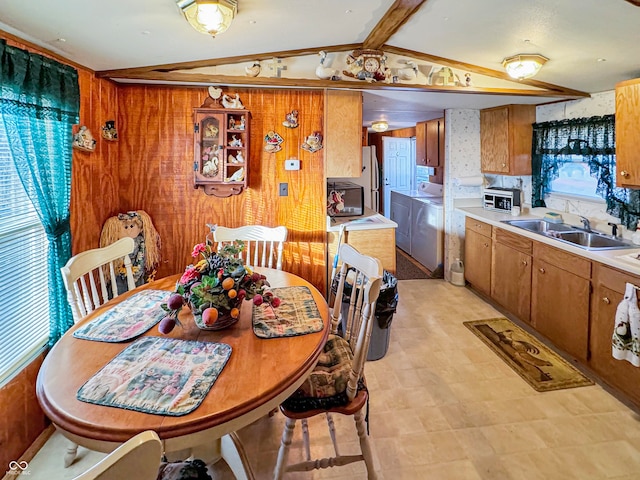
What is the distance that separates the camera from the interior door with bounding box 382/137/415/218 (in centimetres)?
752

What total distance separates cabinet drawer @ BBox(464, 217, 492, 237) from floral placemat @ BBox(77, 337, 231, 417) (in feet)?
10.4

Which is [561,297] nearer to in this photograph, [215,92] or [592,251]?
[592,251]

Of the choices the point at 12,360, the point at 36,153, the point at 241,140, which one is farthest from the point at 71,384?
the point at 241,140

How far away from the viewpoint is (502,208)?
4.25 meters

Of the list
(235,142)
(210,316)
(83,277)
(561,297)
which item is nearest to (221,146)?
(235,142)

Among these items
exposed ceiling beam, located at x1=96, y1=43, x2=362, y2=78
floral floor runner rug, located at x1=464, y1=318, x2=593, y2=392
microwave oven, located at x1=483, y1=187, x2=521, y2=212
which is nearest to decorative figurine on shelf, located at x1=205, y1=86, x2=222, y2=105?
exposed ceiling beam, located at x1=96, y1=43, x2=362, y2=78

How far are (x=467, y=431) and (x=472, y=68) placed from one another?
8.95 feet

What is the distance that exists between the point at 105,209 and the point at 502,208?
380cm

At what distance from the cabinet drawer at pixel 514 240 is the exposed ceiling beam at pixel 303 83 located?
1208 millimetres

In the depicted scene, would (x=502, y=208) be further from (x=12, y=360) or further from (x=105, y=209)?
(x=12, y=360)

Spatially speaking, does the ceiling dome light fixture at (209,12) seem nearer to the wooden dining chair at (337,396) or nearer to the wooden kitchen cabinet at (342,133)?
the wooden dining chair at (337,396)

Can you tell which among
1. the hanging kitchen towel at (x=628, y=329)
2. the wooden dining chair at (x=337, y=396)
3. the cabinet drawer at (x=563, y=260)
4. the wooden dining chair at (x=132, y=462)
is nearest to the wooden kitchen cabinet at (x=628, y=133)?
the cabinet drawer at (x=563, y=260)

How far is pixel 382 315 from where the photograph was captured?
9.24ft

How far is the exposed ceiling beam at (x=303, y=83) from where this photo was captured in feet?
9.37
